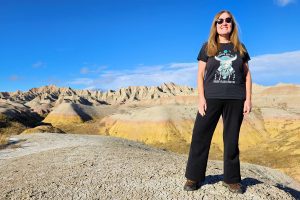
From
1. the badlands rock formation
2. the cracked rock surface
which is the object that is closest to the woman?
the cracked rock surface

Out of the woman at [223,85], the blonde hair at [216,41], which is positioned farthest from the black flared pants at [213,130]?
the blonde hair at [216,41]

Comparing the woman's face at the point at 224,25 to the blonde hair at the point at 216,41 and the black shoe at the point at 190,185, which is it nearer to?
the blonde hair at the point at 216,41

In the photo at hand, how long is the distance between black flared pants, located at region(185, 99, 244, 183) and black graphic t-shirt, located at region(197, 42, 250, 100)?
0.11m

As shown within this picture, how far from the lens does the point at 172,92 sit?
16188 centimetres

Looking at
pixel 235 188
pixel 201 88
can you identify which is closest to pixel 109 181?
pixel 235 188

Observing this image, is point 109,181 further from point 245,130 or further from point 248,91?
point 245,130

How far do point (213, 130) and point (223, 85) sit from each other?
75cm

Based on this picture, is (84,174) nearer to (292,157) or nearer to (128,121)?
(292,157)

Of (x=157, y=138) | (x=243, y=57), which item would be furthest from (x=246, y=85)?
(x=157, y=138)

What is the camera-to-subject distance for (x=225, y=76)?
20.9 feet

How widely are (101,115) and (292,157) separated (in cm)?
6594

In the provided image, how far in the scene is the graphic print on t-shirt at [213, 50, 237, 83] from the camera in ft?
A: 20.9

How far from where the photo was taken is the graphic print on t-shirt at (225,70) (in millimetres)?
6359

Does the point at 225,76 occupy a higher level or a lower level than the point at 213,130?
higher
